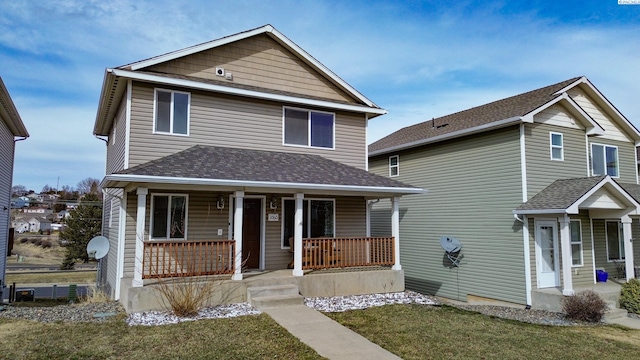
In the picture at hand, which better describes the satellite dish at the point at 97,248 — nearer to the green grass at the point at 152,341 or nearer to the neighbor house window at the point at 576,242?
the green grass at the point at 152,341

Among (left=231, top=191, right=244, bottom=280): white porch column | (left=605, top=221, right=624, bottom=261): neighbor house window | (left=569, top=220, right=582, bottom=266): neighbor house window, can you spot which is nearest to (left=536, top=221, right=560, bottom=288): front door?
(left=569, top=220, right=582, bottom=266): neighbor house window

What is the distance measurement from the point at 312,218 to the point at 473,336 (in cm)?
624

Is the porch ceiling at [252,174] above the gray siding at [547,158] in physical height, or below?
below

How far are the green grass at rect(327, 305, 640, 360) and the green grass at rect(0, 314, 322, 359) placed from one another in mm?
1766

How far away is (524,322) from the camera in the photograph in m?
9.81

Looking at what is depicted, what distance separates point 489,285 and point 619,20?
30.2ft

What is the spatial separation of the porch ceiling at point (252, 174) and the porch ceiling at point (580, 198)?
3.87 metres

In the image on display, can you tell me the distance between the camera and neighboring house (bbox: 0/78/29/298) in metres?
14.4

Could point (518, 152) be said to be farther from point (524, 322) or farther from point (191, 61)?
point (191, 61)

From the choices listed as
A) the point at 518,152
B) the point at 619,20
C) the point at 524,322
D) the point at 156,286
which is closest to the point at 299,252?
the point at 156,286

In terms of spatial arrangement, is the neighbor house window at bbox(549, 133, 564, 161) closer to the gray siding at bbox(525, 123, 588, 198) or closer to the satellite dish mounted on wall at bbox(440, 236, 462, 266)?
the gray siding at bbox(525, 123, 588, 198)

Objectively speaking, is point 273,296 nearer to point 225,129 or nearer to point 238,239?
point 238,239

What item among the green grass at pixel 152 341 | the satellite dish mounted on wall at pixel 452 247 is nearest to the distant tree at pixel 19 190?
the green grass at pixel 152 341

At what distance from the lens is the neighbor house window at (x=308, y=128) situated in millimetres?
12766
